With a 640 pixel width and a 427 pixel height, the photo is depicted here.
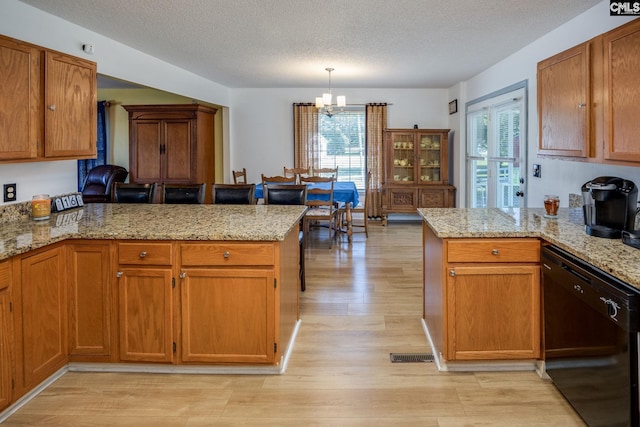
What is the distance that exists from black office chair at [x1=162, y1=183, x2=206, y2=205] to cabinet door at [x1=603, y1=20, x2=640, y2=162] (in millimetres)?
2975

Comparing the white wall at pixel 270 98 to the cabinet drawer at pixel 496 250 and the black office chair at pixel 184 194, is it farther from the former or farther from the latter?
the cabinet drawer at pixel 496 250

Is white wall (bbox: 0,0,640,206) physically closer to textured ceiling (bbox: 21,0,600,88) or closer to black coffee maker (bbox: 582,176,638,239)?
textured ceiling (bbox: 21,0,600,88)

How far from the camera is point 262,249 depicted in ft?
8.21

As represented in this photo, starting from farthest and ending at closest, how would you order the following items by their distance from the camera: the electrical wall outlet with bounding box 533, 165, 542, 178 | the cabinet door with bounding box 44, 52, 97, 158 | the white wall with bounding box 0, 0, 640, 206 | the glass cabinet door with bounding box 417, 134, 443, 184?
the glass cabinet door with bounding box 417, 134, 443, 184 < the electrical wall outlet with bounding box 533, 165, 542, 178 < the white wall with bounding box 0, 0, 640, 206 < the cabinet door with bounding box 44, 52, 97, 158

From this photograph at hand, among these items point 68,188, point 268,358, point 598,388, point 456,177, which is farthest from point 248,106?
point 598,388

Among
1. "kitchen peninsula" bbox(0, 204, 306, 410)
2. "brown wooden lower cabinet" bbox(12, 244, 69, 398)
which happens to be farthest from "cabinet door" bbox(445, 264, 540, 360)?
"brown wooden lower cabinet" bbox(12, 244, 69, 398)

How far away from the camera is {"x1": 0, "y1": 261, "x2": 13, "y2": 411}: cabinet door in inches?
82.3

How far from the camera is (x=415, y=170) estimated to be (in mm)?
7844

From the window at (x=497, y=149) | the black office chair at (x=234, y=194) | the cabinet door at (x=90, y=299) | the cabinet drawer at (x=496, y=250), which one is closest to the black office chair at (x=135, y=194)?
the black office chair at (x=234, y=194)

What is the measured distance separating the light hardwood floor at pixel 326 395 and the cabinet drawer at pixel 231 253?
2.20ft

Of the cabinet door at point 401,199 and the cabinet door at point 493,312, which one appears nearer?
the cabinet door at point 493,312

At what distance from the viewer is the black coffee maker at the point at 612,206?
2.32 m

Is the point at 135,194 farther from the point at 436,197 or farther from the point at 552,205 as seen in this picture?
the point at 436,197

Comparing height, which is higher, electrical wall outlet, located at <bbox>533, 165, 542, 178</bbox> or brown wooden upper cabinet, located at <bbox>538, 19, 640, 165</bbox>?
brown wooden upper cabinet, located at <bbox>538, 19, 640, 165</bbox>
